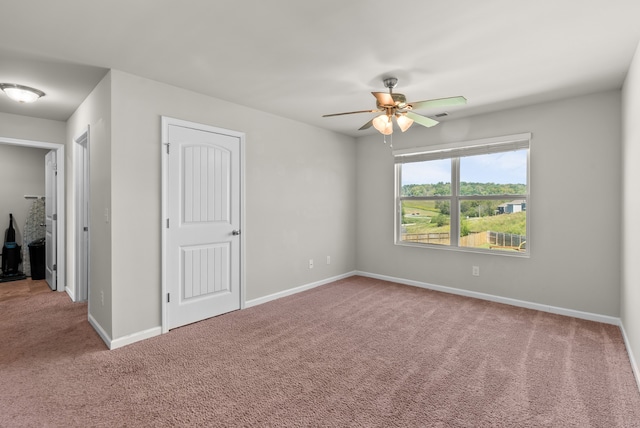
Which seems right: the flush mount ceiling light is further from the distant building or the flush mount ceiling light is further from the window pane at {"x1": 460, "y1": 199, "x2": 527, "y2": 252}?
the distant building

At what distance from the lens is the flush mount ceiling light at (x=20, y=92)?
9.96 feet

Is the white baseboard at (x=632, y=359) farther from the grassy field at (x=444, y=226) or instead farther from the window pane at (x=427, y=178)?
the window pane at (x=427, y=178)

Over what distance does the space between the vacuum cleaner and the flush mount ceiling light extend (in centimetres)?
337

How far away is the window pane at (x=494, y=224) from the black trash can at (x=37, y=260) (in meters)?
6.62

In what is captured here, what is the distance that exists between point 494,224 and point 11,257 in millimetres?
7499

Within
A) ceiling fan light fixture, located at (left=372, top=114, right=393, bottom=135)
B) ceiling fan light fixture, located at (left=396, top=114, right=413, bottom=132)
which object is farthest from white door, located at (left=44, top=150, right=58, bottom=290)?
ceiling fan light fixture, located at (left=396, top=114, right=413, bottom=132)

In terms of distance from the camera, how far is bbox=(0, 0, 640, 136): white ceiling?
194 cm

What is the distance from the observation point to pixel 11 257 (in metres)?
5.21

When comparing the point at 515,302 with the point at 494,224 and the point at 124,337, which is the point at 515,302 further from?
the point at 124,337

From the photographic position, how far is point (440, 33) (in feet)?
7.22

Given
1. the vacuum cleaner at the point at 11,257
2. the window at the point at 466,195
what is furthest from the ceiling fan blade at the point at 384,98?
the vacuum cleaner at the point at 11,257

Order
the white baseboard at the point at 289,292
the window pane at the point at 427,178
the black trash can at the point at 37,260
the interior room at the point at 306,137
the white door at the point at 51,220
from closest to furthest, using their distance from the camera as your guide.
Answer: the interior room at the point at 306,137 → the white baseboard at the point at 289,292 → the white door at the point at 51,220 → the window pane at the point at 427,178 → the black trash can at the point at 37,260

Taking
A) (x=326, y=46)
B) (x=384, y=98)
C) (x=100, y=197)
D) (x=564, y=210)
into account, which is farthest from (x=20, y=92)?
(x=564, y=210)

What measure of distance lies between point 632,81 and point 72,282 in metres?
6.40
